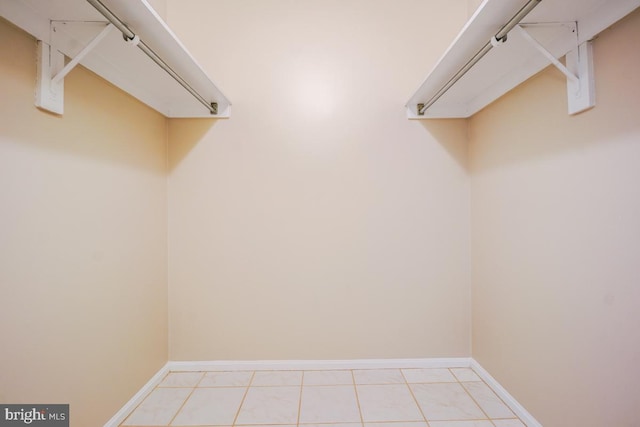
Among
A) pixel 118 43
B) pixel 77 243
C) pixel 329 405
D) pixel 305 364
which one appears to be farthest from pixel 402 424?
pixel 118 43

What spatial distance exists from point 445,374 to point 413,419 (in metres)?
0.64

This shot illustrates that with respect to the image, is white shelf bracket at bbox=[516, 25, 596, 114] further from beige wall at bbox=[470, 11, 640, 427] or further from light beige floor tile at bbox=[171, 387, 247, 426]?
light beige floor tile at bbox=[171, 387, 247, 426]

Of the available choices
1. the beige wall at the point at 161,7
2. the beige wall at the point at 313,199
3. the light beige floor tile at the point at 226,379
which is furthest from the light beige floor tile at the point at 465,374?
the beige wall at the point at 161,7

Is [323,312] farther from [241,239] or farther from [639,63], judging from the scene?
[639,63]

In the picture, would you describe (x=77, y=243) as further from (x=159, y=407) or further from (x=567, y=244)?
(x=567, y=244)

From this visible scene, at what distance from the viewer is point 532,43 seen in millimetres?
1350

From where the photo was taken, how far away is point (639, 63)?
1.12 m

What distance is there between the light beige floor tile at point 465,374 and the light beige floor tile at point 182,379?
1.96 m

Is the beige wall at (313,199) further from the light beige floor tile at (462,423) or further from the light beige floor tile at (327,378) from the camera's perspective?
the light beige floor tile at (462,423)

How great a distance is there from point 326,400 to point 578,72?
7.55ft

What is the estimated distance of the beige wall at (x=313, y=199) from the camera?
92.3 inches

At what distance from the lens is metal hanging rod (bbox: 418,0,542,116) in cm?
115

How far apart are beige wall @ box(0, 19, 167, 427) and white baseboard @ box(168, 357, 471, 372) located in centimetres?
30

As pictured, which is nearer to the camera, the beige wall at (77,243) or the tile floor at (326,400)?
the beige wall at (77,243)
